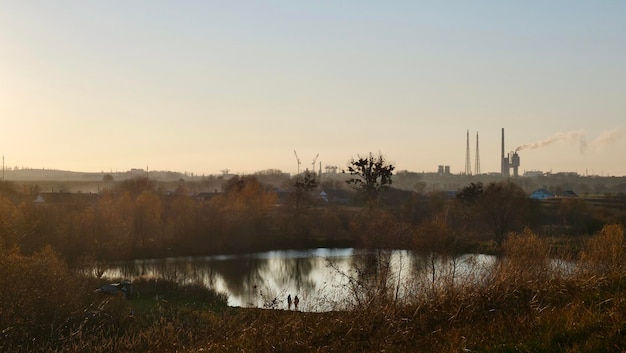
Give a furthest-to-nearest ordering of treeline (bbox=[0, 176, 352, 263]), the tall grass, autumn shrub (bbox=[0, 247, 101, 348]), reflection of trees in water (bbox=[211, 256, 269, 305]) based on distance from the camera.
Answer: treeline (bbox=[0, 176, 352, 263]), reflection of trees in water (bbox=[211, 256, 269, 305]), autumn shrub (bbox=[0, 247, 101, 348]), the tall grass

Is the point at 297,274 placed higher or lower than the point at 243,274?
higher

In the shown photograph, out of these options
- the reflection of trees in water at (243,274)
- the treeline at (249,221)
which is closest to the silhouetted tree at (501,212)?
the treeline at (249,221)

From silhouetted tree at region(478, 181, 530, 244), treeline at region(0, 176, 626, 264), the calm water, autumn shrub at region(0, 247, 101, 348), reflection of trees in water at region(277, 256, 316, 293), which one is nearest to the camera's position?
autumn shrub at region(0, 247, 101, 348)

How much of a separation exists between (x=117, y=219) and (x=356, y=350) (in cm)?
4013

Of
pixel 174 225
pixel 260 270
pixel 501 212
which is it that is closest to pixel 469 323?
pixel 260 270

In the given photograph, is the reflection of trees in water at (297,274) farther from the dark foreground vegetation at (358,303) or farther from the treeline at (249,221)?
the dark foreground vegetation at (358,303)

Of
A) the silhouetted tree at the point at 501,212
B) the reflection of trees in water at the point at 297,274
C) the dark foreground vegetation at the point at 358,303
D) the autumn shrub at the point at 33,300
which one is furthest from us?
the silhouetted tree at the point at 501,212

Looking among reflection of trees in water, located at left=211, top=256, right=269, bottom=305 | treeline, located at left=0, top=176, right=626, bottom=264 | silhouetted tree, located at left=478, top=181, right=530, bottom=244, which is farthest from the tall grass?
silhouetted tree, located at left=478, top=181, right=530, bottom=244

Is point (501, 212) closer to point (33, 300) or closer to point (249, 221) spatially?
point (249, 221)

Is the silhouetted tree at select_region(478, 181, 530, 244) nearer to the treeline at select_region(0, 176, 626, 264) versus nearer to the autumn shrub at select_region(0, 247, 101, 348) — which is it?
the treeline at select_region(0, 176, 626, 264)

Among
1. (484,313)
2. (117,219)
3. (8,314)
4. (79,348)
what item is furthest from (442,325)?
(117,219)

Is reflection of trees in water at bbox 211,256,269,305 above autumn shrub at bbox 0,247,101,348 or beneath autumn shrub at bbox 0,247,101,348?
beneath

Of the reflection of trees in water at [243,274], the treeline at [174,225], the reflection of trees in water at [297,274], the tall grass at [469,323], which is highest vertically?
the tall grass at [469,323]

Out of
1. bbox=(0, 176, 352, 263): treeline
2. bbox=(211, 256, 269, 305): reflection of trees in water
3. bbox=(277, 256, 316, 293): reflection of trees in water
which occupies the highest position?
bbox=(0, 176, 352, 263): treeline
